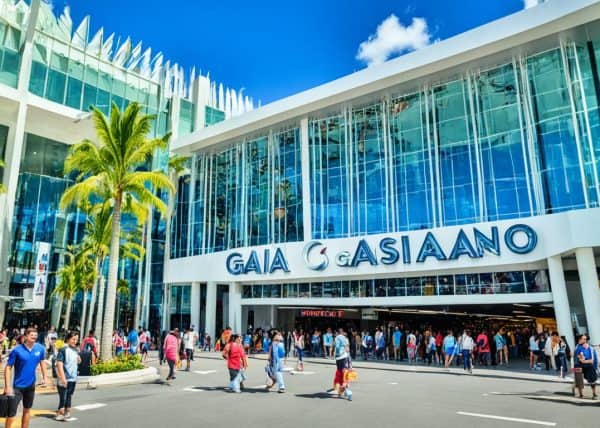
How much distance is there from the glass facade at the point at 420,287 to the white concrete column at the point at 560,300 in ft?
4.53

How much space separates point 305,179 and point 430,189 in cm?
882

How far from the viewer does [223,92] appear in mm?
47219

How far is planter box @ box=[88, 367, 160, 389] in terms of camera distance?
46.3 ft

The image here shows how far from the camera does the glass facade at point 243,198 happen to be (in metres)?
32.9

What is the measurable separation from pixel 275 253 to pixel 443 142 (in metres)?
12.8

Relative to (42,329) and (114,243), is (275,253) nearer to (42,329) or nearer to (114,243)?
(114,243)

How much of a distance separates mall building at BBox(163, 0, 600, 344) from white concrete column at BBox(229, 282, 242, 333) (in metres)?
0.14

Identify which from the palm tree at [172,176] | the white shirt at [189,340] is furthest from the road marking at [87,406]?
the palm tree at [172,176]

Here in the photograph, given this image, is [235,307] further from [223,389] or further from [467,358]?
[223,389]

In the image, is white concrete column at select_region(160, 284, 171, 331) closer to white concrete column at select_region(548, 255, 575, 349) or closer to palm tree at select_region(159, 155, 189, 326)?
palm tree at select_region(159, 155, 189, 326)

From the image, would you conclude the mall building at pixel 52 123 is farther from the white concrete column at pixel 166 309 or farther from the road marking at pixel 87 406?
the road marking at pixel 87 406

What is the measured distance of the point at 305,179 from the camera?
31719 mm

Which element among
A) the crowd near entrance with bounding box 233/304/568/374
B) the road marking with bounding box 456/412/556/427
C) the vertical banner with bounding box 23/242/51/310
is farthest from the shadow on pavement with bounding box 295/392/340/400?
the vertical banner with bounding box 23/242/51/310

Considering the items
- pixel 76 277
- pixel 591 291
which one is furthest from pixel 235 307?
pixel 591 291
